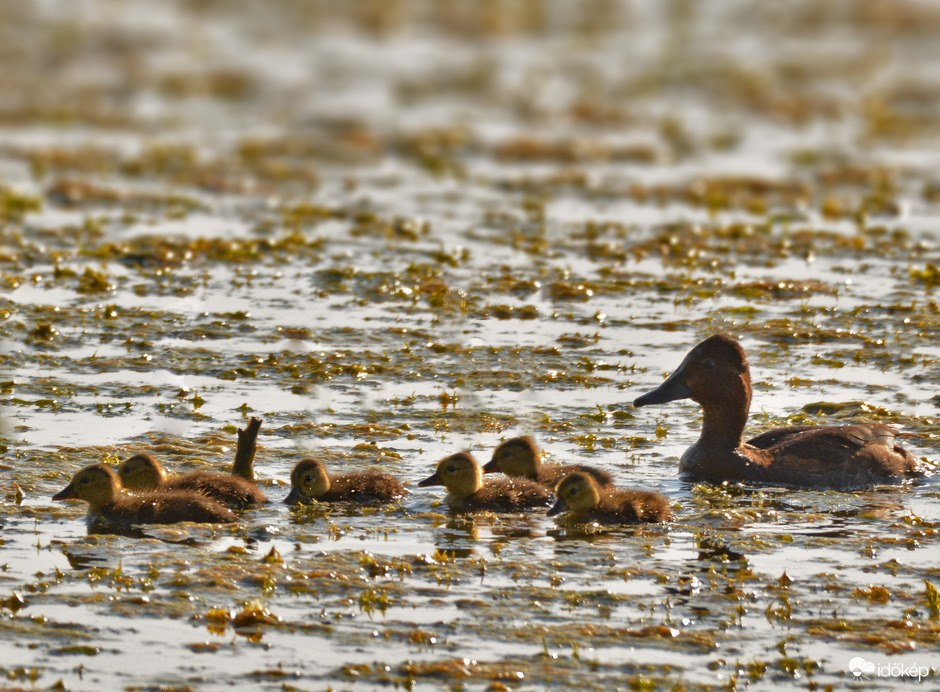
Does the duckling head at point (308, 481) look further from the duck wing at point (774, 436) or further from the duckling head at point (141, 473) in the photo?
the duck wing at point (774, 436)

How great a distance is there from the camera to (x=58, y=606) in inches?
302

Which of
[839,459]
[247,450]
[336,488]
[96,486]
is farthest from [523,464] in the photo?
[96,486]

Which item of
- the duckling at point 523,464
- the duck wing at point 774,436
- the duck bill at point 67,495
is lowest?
the duck bill at point 67,495

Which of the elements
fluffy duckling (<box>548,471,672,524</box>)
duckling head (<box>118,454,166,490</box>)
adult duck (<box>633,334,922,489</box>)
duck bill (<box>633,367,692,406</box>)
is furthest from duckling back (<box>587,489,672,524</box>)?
duckling head (<box>118,454,166,490</box>)

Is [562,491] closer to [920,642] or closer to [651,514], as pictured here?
[651,514]

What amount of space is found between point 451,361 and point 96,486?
462 cm

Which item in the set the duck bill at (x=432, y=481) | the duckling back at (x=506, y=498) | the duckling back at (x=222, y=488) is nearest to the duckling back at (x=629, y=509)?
the duckling back at (x=506, y=498)

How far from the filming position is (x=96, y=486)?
9.04 m

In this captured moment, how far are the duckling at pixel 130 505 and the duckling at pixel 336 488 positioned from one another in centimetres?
48

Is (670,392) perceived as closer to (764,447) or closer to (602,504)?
(764,447)

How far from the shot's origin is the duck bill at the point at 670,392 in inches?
429

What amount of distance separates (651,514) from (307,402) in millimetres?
3494

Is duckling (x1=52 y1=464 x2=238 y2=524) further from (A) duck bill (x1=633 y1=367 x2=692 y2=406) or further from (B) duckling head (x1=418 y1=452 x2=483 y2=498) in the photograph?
(A) duck bill (x1=633 y1=367 x2=692 y2=406)

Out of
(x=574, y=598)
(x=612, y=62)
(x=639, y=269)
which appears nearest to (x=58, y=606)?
(x=574, y=598)
